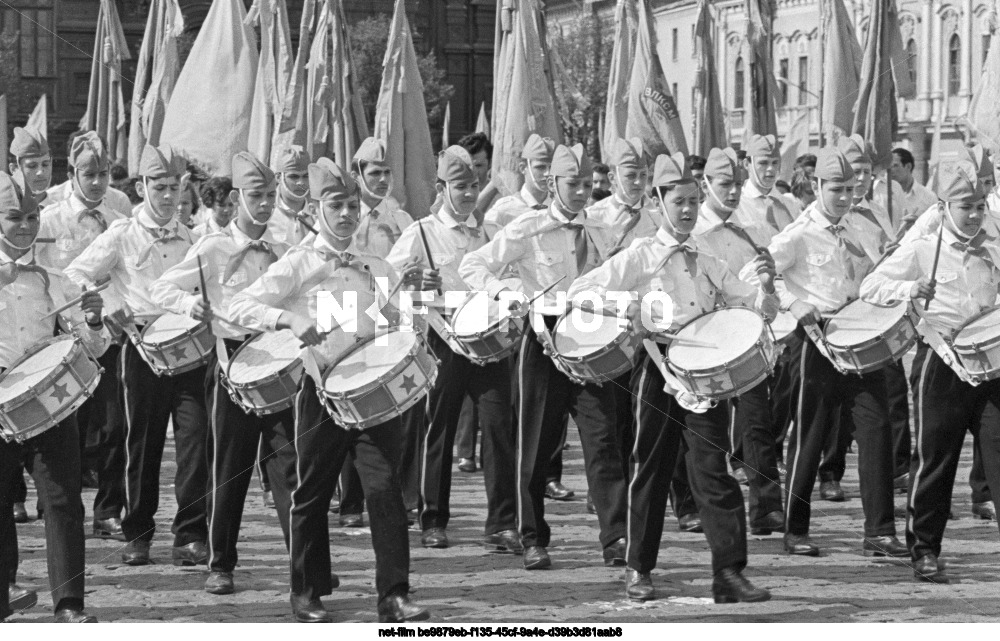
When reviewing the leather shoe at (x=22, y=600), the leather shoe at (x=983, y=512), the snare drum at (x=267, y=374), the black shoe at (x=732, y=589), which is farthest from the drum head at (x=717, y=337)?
the leather shoe at (x=983, y=512)

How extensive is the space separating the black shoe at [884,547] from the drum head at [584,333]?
6.66 ft

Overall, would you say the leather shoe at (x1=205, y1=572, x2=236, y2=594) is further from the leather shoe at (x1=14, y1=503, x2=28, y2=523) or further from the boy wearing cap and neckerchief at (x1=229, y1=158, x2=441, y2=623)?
the leather shoe at (x1=14, y1=503, x2=28, y2=523)

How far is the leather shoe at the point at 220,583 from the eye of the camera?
936 cm

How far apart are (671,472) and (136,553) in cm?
313

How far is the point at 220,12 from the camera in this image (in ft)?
61.1

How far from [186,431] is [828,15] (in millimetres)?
10083

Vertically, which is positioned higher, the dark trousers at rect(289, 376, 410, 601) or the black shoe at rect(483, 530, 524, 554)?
the dark trousers at rect(289, 376, 410, 601)

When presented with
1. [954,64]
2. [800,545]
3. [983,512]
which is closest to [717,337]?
[800,545]

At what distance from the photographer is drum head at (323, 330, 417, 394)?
8312 mm

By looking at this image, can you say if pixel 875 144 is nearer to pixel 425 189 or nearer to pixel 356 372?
pixel 425 189

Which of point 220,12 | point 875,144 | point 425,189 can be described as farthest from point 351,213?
point 220,12

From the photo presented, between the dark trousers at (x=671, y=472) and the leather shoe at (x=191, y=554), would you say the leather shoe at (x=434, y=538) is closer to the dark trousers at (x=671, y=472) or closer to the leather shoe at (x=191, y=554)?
the leather shoe at (x=191, y=554)

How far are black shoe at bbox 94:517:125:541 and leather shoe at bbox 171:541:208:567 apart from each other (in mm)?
981

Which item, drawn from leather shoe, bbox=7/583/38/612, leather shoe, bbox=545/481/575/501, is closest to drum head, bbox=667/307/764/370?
leather shoe, bbox=7/583/38/612
